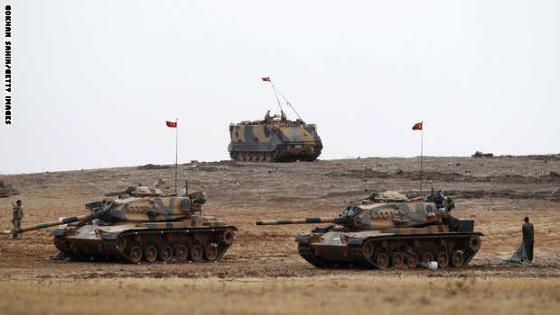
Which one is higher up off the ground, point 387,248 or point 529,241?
point 529,241

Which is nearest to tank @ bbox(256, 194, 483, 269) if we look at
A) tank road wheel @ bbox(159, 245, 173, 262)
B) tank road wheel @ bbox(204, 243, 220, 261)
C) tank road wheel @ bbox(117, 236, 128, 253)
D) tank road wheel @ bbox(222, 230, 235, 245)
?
tank road wheel @ bbox(222, 230, 235, 245)

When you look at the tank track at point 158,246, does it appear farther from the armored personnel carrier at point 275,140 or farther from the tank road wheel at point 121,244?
the armored personnel carrier at point 275,140

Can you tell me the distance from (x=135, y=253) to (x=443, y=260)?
29.8 ft

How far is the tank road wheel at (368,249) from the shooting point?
120ft

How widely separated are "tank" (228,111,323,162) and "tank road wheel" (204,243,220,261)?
3463 centimetres

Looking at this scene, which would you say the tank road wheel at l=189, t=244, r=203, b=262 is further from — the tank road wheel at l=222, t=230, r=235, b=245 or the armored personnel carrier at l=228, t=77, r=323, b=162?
the armored personnel carrier at l=228, t=77, r=323, b=162

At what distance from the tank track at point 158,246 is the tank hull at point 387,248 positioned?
3673 millimetres

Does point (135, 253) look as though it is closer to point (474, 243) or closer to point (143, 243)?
point (143, 243)

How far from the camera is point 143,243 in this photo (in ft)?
129

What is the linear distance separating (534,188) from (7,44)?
26.1 meters

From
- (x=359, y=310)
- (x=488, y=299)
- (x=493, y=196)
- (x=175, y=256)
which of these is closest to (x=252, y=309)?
(x=359, y=310)

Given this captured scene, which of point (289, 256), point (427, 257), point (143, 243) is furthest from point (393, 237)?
point (143, 243)

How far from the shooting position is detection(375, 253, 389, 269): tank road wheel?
3712cm

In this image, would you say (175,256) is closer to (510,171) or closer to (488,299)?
(488,299)
